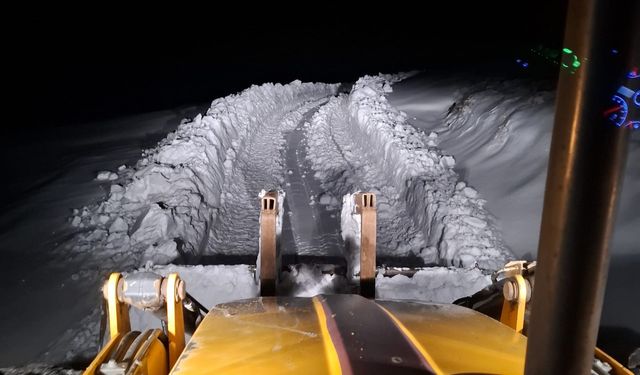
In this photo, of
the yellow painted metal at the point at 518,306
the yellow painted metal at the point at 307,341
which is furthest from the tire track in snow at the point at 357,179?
the yellow painted metal at the point at 307,341

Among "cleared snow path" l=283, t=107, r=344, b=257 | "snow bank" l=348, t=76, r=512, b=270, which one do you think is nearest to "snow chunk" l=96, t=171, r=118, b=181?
Result: "cleared snow path" l=283, t=107, r=344, b=257

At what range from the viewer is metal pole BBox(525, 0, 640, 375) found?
0.95 meters

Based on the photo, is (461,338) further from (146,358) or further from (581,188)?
(146,358)

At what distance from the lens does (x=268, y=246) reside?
341cm

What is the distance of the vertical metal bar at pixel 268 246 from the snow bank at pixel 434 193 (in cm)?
305

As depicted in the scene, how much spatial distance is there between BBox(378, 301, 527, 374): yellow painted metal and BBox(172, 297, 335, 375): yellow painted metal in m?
0.47

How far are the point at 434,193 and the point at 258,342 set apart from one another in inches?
217

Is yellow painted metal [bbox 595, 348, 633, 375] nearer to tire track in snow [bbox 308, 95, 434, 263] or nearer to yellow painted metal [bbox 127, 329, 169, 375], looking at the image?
yellow painted metal [bbox 127, 329, 169, 375]

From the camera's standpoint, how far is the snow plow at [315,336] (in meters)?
1.75

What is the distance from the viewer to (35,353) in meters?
4.28

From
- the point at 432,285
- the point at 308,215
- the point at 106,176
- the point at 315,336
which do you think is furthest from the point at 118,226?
the point at 315,336

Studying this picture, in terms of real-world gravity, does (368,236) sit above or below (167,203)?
above

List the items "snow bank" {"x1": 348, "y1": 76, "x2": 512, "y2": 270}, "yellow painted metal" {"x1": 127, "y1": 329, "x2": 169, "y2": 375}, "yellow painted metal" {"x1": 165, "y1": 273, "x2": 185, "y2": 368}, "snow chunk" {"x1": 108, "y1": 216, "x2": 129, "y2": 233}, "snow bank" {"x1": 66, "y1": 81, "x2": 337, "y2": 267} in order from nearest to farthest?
"yellow painted metal" {"x1": 127, "y1": 329, "x2": 169, "y2": 375}, "yellow painted metal" {"x1": 165, "y1": 273, "x2": 185, "y2": 368}, "snow bank" {"x1": 348, "y1": 76, "x2": 512, "y2": 270}, "snow bank" {"x1": 66, "y1": 81, "x2": 337, "y2": 267}, "snow chunk" {"x1": 108, "y1": 216, "x2": 129, "y2": 233}

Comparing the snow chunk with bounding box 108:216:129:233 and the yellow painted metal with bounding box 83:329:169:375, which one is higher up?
the yellow painted metal with bounding box 83:329:169:375
